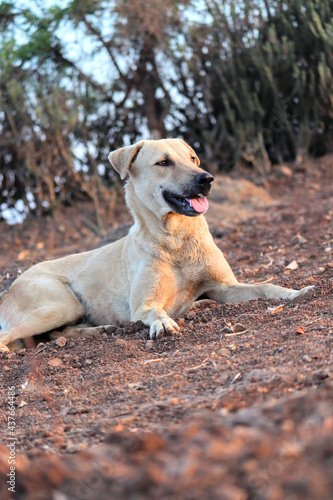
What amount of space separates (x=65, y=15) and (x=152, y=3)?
1.81m

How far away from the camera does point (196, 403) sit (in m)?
2.20

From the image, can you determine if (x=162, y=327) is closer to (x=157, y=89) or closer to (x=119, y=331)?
(x=119, y=331)

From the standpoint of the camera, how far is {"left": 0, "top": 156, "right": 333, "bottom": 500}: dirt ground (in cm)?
127

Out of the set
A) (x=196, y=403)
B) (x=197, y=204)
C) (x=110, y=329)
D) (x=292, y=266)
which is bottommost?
(x=292, y=266)

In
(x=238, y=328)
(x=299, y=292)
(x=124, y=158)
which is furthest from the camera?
(x=124, y=158)

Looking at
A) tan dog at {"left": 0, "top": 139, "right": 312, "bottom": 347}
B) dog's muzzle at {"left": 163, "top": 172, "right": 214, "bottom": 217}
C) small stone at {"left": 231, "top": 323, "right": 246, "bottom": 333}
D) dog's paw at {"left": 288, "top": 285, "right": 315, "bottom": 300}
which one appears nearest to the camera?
small stone at {"left": 231, "top": 323, "right": 246, "bottom": 333}

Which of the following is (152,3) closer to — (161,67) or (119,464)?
(161,67)

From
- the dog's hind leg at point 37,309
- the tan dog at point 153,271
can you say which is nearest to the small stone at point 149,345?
the tan dog at point 153,271

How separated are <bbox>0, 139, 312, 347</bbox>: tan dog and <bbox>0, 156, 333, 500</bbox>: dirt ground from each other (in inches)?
8.7

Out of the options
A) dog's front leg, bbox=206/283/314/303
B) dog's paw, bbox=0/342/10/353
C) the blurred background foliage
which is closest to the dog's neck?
dog's front leg, bbox=206/283/314/303

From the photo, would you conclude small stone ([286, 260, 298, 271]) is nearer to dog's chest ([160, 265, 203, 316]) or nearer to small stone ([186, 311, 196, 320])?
dog's chest ([160, 265, 203, 316])

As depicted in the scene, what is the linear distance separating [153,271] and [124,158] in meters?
0.98

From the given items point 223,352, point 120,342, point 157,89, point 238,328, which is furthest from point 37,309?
point 157,89

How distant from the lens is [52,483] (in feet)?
4.54
